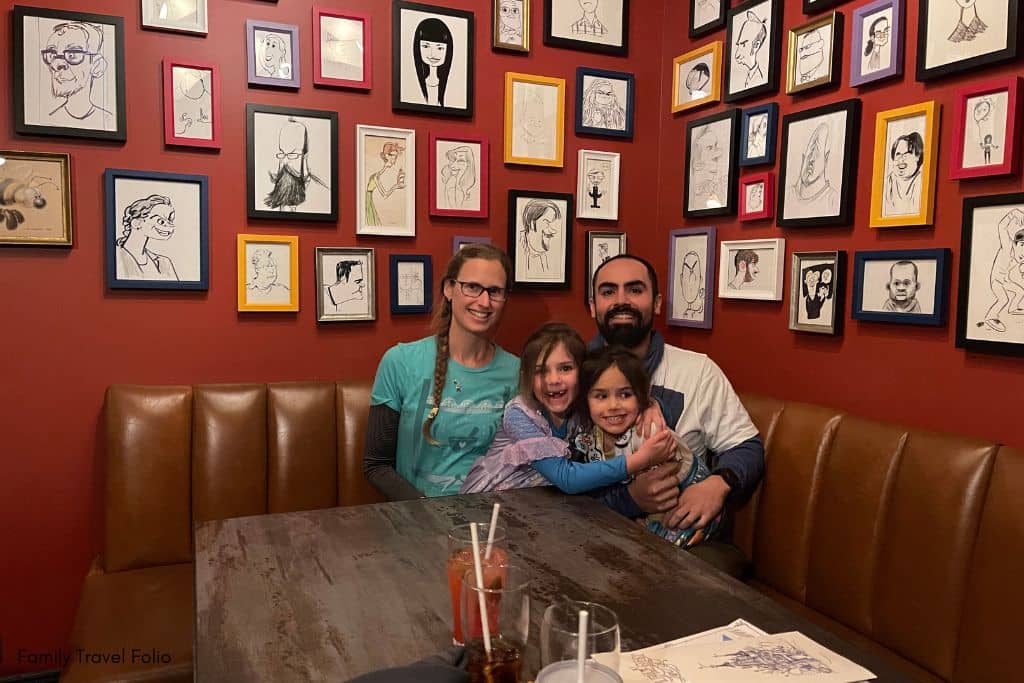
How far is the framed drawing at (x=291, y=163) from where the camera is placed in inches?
100

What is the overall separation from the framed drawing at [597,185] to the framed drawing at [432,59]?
21.9 inches

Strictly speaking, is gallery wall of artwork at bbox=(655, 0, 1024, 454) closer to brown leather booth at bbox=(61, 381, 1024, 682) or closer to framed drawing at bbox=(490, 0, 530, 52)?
brown leather booth at bbox=(61, 381, 1024, 682)

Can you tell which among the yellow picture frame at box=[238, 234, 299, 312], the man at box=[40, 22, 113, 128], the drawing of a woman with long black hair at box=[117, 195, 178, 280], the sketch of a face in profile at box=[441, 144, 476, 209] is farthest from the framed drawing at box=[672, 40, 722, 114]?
the man at box=[40, 22, 113, 128]

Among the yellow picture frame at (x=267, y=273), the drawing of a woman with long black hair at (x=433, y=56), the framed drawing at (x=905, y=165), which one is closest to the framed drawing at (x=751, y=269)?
the framed drawing at (x=905, y=165)

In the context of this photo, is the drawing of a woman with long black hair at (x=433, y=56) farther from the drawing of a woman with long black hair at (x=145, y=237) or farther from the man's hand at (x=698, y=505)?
the man's hand at (x=698, y=505)

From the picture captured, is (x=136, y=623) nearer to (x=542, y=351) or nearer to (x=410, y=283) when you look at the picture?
(x=542, y=351)

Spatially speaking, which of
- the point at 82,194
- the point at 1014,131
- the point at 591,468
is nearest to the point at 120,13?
the point at 82,194

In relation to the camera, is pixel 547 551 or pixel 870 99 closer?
pixel 547 551

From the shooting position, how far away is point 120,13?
7.75 ft

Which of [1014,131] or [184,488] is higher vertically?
[1014,131]

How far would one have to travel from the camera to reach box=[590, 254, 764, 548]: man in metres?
2.07

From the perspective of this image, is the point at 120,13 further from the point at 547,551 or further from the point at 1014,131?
the point at 1014,131

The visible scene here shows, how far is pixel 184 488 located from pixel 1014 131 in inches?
104

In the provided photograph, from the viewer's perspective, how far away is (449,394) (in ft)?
7.59
